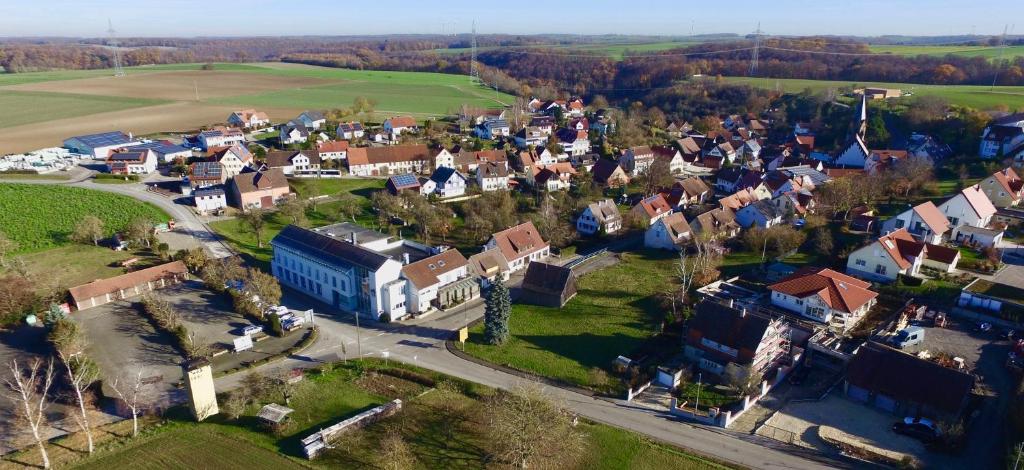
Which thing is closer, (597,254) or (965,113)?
(597,254)

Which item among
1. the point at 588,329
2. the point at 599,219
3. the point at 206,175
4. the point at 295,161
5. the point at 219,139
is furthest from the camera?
the point at 219,139

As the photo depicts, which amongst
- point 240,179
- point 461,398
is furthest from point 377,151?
point 461,398

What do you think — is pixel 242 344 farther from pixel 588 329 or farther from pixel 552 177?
pixel 552 177

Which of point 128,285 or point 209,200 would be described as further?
point 209,200

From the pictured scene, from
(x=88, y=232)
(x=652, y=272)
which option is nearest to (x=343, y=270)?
(x=652, y=272)

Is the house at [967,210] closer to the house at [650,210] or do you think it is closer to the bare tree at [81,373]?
the house at [650,210]

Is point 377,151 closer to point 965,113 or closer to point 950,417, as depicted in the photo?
point 950,417

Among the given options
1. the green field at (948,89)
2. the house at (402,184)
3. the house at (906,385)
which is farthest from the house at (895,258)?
the green field at (948,89)
